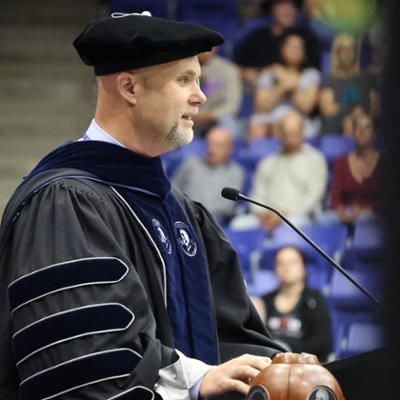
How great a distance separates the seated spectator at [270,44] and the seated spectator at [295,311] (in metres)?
1.72

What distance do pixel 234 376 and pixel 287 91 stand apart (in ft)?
16.0

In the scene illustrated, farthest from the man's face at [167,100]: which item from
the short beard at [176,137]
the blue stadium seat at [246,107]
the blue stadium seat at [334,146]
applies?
the blue stadium seat at [246,107]

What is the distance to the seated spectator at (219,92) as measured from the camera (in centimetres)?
656

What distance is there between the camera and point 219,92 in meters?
6.65

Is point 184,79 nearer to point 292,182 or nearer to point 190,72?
point 190,72

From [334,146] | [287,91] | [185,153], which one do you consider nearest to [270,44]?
[287,91]

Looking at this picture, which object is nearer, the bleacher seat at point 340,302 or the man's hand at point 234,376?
the man's hand at point 234,376

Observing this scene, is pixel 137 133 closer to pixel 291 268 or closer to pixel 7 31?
pixel 291 268

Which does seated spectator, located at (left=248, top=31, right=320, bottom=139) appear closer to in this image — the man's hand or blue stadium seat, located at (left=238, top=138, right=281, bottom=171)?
blue stadium seat, located at (left=238, top=138, right=281, bottom=171)

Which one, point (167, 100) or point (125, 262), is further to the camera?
point (167, 100)

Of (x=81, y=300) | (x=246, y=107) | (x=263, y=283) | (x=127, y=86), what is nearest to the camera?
(x=81, y=300)

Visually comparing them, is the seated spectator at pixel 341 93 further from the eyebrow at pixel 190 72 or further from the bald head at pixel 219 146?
the eyebrow at pixel 190 72

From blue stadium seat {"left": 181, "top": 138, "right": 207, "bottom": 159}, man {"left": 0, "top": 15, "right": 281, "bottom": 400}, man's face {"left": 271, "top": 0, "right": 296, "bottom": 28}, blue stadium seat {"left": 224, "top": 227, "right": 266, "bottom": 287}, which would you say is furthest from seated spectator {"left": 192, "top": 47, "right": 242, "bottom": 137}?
man {"left": 0, "top": 15, "right": 281, "bottom": 400}

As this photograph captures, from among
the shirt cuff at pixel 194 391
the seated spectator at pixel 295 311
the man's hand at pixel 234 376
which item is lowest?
the seated spectator at pixel 295 311
